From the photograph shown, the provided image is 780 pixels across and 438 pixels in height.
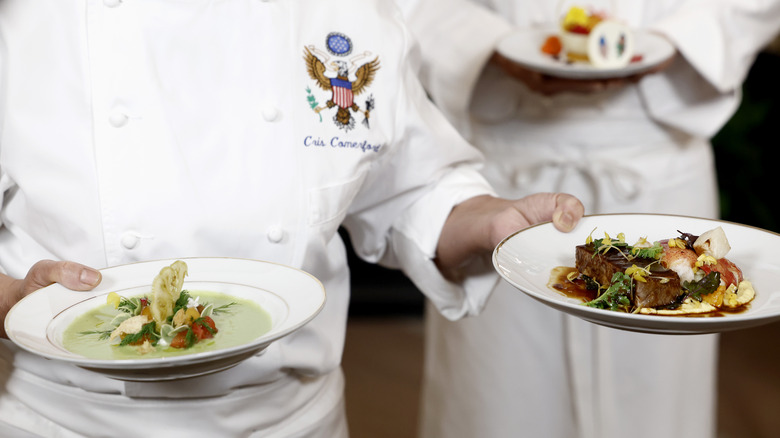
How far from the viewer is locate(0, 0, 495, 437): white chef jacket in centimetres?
99

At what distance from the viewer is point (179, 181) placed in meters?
1.01

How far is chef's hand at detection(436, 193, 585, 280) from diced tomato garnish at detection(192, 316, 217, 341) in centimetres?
47

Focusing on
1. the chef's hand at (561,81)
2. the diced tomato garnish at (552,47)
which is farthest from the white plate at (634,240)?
the diced tomato garnish at (552,47)

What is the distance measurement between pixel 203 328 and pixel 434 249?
1.71 ft

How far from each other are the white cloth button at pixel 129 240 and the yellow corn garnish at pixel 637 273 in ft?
1.87

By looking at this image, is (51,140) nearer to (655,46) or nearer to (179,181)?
(179,181)

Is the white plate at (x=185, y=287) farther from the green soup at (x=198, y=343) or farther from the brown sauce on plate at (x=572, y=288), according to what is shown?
the brown sauce on plate at (x=572, y=288)

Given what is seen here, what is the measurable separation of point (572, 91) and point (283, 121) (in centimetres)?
102

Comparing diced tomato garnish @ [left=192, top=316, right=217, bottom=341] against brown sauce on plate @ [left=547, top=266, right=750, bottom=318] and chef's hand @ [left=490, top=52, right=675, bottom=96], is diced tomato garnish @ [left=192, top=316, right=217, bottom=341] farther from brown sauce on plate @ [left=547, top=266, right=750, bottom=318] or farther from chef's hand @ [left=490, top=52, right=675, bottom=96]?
chef's hand @ [left=490, top=52, right=675, bottom=96]

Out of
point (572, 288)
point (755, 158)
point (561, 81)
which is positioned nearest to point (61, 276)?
point (572, 288)

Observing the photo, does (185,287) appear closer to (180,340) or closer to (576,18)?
(180,340)

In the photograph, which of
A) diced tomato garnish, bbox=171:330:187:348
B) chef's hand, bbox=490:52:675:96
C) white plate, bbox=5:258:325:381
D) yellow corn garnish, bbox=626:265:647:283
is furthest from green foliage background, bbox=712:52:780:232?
diced tomato garnish, bbox=171:330:187:348

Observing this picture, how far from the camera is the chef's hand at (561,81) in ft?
5.92

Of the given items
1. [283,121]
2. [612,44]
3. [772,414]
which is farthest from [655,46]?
[772,414]
